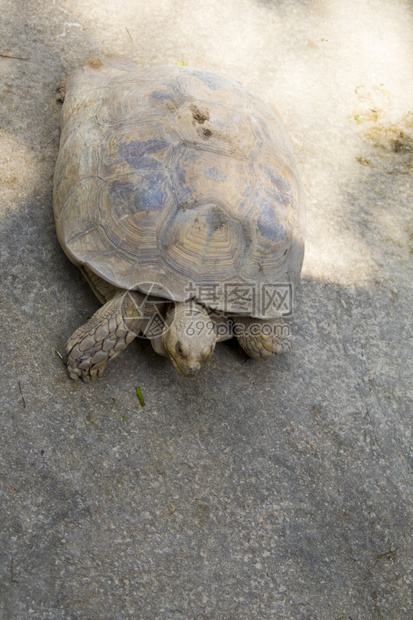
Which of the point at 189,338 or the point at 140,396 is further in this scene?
the point at 140,396

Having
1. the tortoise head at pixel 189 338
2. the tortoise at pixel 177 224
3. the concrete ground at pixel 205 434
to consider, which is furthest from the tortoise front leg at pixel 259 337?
the tortoise head at pixel 189 338

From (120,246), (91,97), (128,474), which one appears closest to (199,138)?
(120,246)

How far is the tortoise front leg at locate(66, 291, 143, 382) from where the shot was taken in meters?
2.60

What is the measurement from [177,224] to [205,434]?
1037 millimetres

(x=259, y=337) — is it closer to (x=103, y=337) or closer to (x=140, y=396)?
(x=140, y=396)

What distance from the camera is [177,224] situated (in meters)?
2.60

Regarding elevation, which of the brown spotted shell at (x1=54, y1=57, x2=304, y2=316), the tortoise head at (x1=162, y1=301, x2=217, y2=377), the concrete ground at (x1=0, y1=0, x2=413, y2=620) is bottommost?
the concrete ground at (x1=0, y1=0, x2=413, y2=620)

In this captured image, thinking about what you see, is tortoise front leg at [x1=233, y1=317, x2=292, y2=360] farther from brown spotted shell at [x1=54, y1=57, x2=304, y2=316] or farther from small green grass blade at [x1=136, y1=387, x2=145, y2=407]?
small green grass blade at [x1=136, y1=387, x2=145, y2=407]

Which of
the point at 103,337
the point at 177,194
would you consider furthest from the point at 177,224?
the point at 103,337

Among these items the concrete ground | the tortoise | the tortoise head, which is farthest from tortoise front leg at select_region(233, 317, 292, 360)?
the tortoise head

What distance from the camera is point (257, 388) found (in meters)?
2.95

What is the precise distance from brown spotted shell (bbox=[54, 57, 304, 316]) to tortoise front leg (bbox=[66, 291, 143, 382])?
0.46 feet

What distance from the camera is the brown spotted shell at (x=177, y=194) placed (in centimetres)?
262

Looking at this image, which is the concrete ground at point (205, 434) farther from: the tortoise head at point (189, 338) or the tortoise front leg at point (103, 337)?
the tortoise head at point (189, 338)
